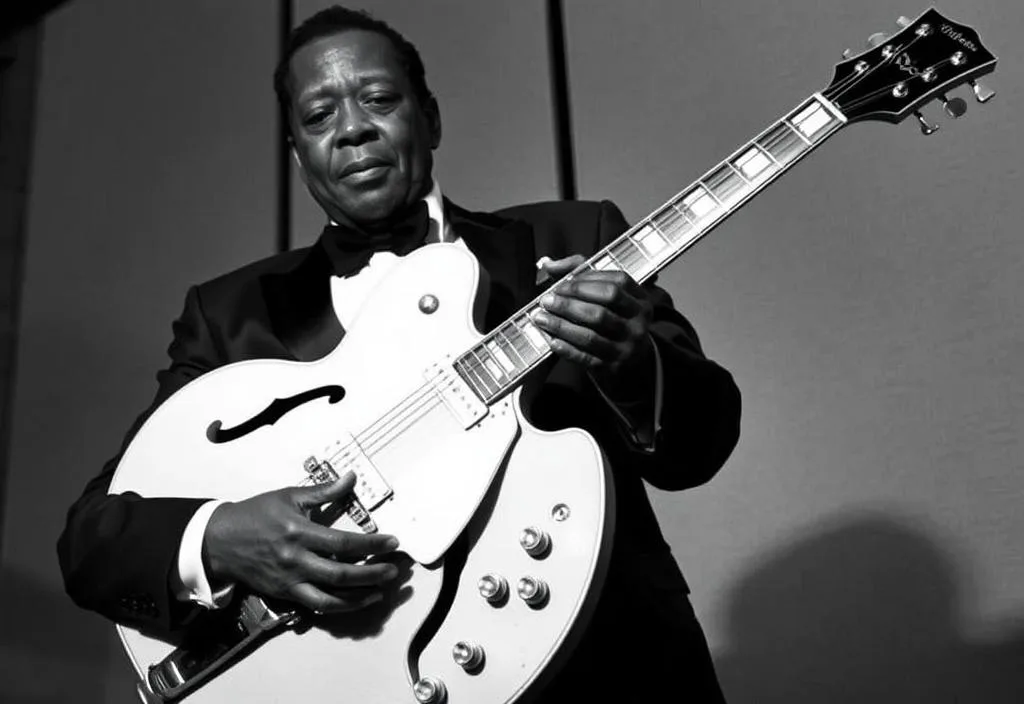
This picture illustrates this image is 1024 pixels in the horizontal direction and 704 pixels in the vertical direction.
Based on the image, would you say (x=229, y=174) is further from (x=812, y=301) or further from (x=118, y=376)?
(x=812, y=301)

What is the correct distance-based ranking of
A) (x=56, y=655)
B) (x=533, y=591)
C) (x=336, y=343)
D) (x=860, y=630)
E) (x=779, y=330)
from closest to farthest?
(x=533, y=591)
(x=336, y=343)
(x=860, y=630)
(x=779, y=330)
(x=56, y=655)

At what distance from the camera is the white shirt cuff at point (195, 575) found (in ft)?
3.60

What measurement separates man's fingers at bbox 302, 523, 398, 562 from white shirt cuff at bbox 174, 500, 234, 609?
0.43 feet

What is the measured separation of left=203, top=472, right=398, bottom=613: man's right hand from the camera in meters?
1.02

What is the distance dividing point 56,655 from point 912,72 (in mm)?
1942

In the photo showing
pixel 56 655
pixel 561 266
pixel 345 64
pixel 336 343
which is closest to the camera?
pixel 561 266

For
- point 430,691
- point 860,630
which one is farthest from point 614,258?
point 860,630

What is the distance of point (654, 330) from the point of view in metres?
1.15

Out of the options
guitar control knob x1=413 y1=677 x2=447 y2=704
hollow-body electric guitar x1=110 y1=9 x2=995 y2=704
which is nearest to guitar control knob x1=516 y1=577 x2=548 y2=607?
hollow-body electric guitar x1=110 y1=9 x2=995 y2=704

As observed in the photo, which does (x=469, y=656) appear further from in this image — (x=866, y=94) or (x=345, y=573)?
(x=866, y=94)

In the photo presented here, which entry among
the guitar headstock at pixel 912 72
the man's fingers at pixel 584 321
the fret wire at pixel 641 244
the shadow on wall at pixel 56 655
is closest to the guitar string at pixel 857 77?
the guitar headstock at pixel 912 72

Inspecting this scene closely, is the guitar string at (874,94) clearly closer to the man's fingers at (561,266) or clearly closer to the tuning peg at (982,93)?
the tuning peg at (982,93)

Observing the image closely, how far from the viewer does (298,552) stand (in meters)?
1.03

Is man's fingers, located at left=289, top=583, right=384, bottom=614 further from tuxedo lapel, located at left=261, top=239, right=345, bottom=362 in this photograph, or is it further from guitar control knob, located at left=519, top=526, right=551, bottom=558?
tuxedo lapel, located at left=261, top=239, right=345, bottom=362
